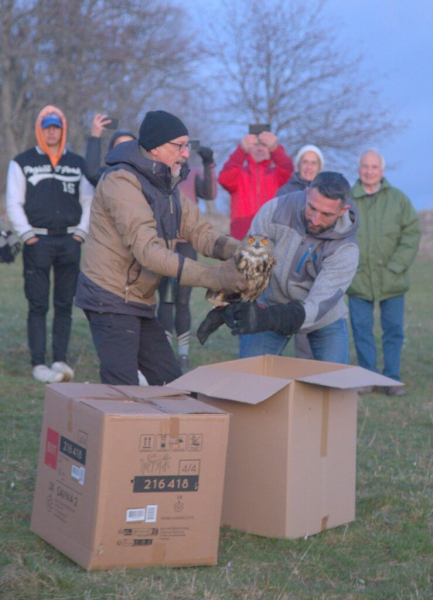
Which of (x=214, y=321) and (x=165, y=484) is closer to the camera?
(x=165, y=484)

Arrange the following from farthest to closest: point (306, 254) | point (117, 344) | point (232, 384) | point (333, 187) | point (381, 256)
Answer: point (381, 256), point (306, 254), point (333, 187), point (117, 344), point (232, 384)

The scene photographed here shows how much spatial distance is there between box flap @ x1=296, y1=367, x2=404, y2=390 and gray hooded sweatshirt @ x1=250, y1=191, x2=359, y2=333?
0.61 m

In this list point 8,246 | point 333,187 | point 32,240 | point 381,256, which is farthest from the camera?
point 381,256

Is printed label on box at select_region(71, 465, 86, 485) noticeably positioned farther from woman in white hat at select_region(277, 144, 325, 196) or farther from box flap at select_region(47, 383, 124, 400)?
woman in white hat at select_region(277, 144, 325, 196)

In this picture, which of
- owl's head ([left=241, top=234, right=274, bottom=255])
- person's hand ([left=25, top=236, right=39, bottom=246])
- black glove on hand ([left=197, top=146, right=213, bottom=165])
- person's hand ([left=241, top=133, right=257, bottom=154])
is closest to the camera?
owl's head ([left=241, top=234, right=274, bottom=255])

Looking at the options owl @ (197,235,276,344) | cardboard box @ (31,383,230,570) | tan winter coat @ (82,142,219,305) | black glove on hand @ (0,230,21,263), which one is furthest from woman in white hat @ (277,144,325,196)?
cardboard box @ (31,383,230,570)

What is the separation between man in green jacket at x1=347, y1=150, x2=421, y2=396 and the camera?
25.4ft

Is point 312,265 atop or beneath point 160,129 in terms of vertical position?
beneath

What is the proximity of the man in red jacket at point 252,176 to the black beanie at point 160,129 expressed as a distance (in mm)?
3490

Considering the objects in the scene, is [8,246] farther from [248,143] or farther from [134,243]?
[134,243]

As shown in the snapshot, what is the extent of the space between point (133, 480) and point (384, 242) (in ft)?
17.1

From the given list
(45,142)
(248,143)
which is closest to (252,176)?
(248,143)

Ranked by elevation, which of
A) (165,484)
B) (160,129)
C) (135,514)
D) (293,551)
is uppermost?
(160,129)

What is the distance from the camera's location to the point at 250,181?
7.51 m
